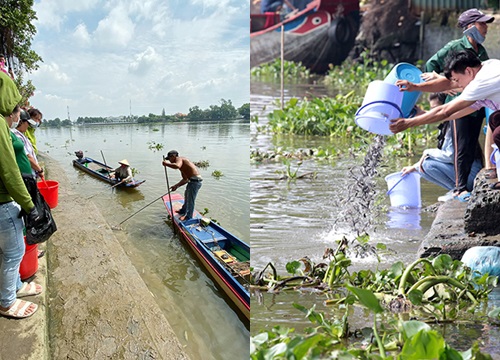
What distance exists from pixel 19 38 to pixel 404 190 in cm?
280

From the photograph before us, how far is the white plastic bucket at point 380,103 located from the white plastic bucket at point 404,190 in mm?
641

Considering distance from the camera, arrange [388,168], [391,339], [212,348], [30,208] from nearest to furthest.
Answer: [391,339] < [30,208] < [212,348] < [388,168]

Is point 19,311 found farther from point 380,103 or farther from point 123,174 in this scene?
point 123,174

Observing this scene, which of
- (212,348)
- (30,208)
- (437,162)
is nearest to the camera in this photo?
(30,208)

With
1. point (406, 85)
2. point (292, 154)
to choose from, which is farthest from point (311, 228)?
point (292, 154)

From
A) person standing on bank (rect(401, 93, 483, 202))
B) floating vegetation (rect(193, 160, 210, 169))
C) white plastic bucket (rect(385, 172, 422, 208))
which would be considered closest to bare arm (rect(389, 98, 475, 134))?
person standing on bank (rect(401, 93, 483, 202))

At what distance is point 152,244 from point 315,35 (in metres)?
7.58

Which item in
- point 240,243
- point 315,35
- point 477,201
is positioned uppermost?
point 315,35

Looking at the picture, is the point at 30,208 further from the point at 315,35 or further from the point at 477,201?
the point at 315,35

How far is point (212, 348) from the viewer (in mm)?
2818

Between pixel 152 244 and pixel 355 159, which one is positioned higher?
pixel 355 159

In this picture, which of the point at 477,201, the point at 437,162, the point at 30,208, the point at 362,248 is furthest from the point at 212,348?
the point at 437,162

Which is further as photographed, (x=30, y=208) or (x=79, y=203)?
(x=79, y=203)

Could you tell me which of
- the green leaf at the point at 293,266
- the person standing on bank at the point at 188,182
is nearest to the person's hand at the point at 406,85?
the green leaf at the point at 293,266
